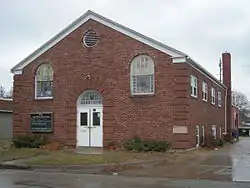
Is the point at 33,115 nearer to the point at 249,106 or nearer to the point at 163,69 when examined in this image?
the point at 163,69

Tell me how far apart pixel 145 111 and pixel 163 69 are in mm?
2413

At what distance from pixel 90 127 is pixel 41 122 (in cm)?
333

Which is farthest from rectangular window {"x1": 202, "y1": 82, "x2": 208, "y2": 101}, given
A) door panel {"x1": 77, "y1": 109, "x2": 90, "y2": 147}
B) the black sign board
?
the black sign board

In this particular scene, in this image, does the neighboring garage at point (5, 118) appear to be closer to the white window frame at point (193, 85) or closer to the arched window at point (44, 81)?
the arched window at point (44, 81)

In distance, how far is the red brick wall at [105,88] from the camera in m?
24.0

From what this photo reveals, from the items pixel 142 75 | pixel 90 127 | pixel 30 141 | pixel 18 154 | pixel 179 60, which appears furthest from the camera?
pixel 30 141

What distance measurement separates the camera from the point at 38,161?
751 inches

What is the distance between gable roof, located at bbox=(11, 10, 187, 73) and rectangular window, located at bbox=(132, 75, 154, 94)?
1.72 m

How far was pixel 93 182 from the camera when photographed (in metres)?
13.7

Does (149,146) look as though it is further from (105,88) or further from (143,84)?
(105,88)

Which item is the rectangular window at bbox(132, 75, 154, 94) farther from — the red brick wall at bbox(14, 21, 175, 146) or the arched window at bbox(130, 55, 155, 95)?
the red brick wall at bbox(14, 21, 175, 146)

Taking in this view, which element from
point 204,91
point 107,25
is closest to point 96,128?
point 107,25

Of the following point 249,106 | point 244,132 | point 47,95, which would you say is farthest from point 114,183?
point 249,106

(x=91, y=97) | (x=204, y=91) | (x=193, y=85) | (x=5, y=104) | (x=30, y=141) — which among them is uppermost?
(x=193, y=85)
